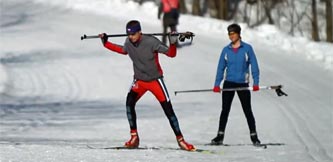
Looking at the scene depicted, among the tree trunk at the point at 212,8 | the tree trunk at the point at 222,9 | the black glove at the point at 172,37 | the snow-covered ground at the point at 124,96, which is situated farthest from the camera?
the tree trunk at the point at 212,8

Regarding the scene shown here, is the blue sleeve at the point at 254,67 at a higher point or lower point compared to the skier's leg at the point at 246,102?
higher

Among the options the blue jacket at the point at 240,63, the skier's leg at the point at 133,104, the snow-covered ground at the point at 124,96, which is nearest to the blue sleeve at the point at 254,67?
the blue jacket at the point at 240,63

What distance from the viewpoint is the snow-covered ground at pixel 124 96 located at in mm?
11711

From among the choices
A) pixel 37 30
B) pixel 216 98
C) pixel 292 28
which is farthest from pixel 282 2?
pixel 216 98

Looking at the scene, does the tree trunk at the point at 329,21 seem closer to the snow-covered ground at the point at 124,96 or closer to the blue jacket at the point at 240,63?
the snow-covered ground at the point at 124,96

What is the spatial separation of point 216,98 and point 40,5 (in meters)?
18.8

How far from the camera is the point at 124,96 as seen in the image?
1870 centimetres

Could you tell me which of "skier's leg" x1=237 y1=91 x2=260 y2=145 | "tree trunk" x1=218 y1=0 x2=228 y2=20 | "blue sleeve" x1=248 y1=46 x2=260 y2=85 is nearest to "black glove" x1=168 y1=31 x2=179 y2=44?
"blue sleeve" x1=248 y1=46 x2=260 y2=85

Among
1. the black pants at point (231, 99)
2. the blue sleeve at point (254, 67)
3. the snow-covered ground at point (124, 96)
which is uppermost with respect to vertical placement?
the blue sleeve at point (254, 67)

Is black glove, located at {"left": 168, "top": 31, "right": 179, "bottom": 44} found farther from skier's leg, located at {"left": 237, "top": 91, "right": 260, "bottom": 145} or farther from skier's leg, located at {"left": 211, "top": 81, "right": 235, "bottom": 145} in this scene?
skier's leg, located at {"left": 237, "top": 91, "right": 260, "bottom": 145}

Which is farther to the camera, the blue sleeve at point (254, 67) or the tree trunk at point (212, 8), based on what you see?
the tree trunk at point (212, 8)

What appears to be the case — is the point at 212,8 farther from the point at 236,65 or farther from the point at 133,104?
the point at 133,104

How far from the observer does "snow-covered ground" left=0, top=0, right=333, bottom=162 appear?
1171 cm

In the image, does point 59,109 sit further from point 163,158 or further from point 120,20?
point 120,20
